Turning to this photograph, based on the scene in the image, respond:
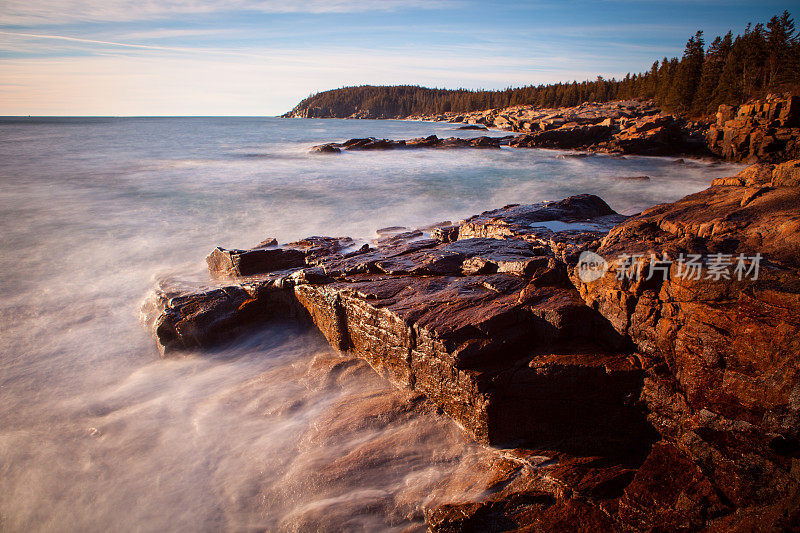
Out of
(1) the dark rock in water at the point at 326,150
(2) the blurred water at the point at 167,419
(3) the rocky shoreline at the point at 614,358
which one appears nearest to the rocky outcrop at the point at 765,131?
(3) the rocky shoreline at the point at 614,358

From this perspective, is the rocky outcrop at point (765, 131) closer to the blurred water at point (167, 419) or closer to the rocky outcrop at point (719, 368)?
the blurred water at point (167, 419)

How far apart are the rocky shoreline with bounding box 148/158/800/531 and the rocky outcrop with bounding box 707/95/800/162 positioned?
77.0 ft

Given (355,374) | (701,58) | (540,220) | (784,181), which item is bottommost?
(355,374)

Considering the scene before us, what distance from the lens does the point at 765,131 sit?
23.6 metres

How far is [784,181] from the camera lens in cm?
556

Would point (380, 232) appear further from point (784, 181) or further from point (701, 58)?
point (701, 58)

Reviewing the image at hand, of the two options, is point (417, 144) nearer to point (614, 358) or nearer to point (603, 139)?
point (603, 139)

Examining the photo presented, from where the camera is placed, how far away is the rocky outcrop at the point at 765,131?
22.6 meters

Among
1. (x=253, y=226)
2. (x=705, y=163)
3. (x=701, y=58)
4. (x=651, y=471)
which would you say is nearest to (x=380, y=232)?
(x=253, y=226)

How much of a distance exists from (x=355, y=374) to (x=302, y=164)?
1033 inches
